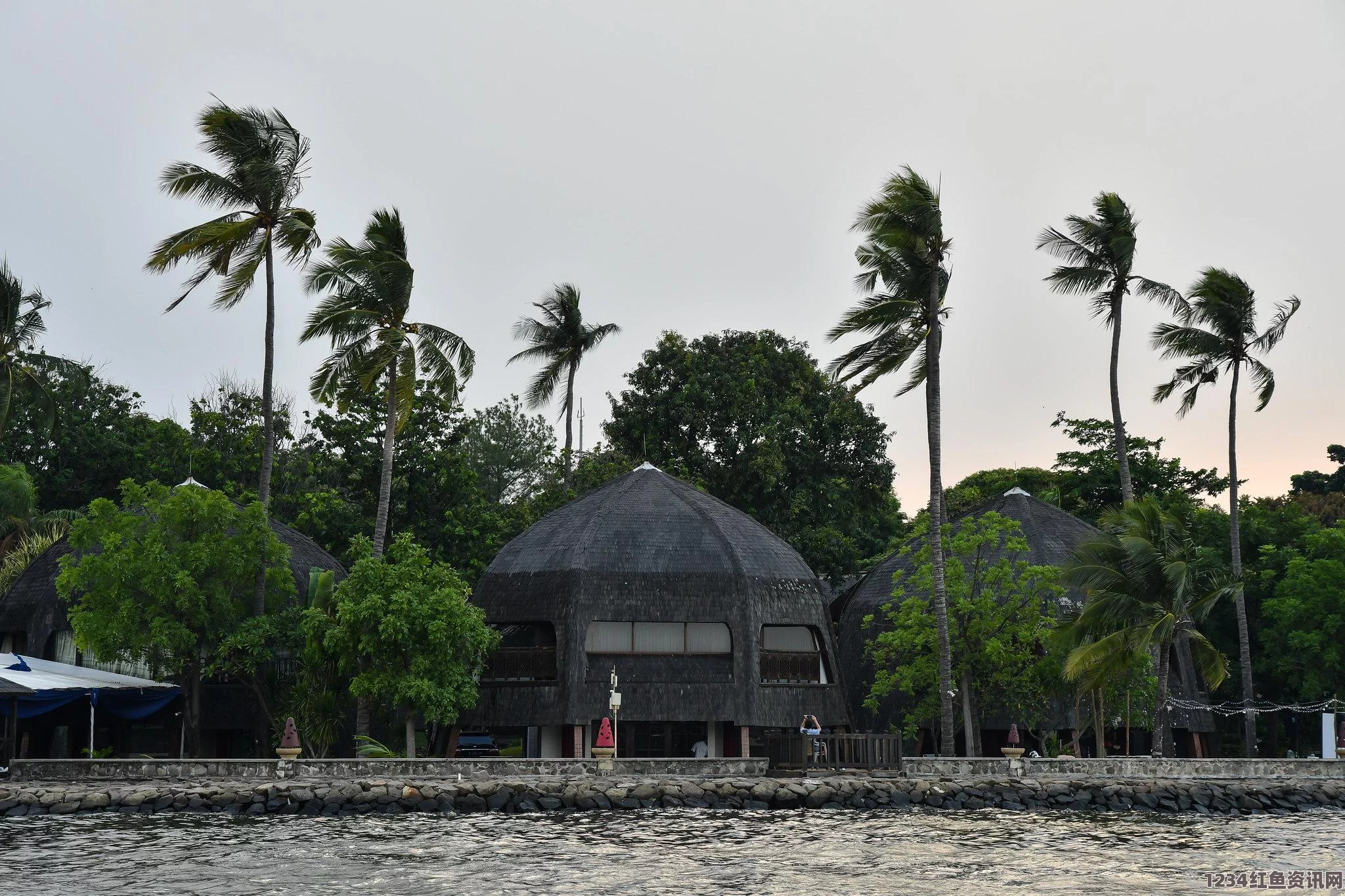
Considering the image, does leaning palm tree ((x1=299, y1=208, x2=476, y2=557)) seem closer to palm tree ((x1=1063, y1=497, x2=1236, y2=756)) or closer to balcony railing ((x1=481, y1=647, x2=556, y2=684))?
balcony railing ((x1=481, y1=647, x2=556, y2=684))

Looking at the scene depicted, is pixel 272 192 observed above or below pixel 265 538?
above

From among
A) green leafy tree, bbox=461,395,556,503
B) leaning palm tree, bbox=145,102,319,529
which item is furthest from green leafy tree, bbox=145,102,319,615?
green leafy tree, bbox=461,395,556,503

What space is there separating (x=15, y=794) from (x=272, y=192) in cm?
2014

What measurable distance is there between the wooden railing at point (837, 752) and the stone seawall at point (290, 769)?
6.29 metres

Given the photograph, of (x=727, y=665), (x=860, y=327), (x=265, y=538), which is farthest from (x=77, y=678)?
(x=860, y=327)

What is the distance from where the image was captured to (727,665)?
158 ft

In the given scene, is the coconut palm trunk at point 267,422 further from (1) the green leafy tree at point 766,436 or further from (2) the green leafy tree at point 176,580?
(1) the green leafy tree at point 766,436

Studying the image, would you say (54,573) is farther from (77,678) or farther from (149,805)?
(149,805)

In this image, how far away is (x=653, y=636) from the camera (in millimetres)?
48531

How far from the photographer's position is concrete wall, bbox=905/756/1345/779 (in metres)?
40.1

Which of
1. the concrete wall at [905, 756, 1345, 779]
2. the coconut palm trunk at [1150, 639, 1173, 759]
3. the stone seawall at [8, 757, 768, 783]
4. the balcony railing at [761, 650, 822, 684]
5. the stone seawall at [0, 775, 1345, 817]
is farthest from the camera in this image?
the balcony railing at [761, 650, 822, 684]

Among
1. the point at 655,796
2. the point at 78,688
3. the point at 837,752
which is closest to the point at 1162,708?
the point at 837,752

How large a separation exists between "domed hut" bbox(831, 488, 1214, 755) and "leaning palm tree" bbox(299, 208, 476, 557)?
17819 mm

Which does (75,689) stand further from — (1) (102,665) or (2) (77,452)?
(2) (77,452)
